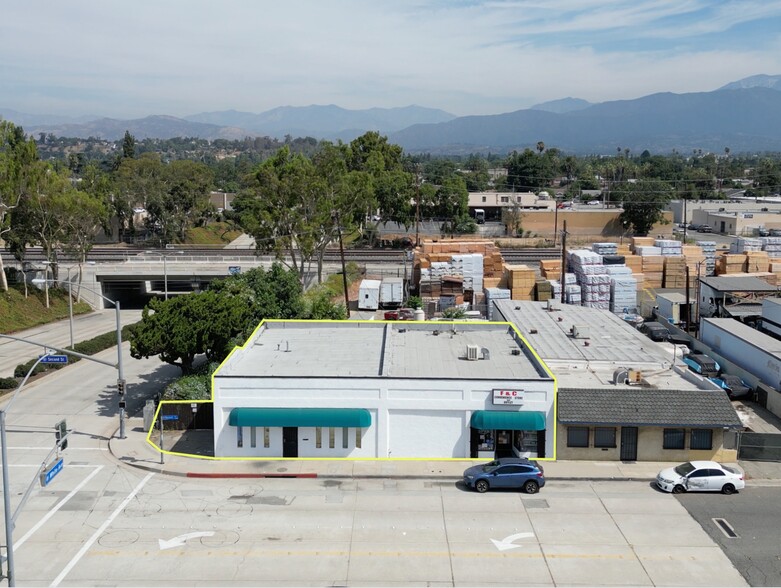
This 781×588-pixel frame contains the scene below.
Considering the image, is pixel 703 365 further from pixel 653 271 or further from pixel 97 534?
pixel 97 534

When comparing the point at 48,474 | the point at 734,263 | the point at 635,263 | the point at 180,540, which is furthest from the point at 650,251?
the point at 48,474

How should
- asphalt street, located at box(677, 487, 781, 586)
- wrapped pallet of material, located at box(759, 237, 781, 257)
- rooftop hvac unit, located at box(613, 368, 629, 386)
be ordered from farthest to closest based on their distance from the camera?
wrapped pallet of material, located at box(759, 237, 781, 257) → rooftop hvac unit, located at box(613, 368, 629, 386) → asphalt street, located at box(677, 487, 781, 586)

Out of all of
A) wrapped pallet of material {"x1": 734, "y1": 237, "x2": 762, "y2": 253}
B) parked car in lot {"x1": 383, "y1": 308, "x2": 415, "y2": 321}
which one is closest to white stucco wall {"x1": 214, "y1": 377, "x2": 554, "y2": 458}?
parked car in lot {"x1": 383, "y1": 308, "x2": 415, "y2": 321}

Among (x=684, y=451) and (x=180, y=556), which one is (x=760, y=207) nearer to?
(x=684, y=451)

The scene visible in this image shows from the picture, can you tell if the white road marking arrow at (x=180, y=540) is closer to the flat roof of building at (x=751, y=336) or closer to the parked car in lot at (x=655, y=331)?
the flat roof of building at (x=751, y=336)

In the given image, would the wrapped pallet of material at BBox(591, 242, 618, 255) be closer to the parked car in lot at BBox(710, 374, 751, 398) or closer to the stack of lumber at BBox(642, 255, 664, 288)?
the stack of lumber at BBox(642, 255, 664, 288)

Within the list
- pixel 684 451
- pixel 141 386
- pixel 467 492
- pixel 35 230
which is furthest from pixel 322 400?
pixel 35 230
